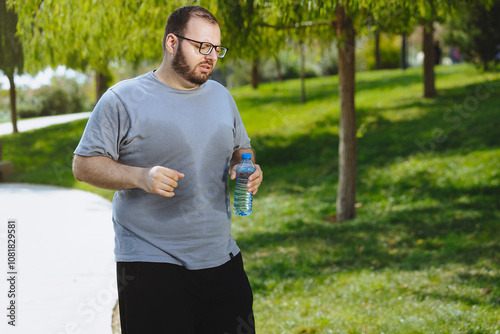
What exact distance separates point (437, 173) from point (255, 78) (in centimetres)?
1529

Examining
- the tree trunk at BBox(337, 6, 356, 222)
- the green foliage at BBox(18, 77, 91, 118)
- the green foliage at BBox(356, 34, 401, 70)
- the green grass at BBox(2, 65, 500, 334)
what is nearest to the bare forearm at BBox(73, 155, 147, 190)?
the green grass at BBox(2, 65, 500, 334)

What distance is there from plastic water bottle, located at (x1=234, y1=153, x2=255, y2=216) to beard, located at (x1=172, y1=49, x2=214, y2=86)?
498 millimetres

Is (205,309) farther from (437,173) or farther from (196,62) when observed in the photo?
(437,173)

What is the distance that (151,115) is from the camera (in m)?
2.52

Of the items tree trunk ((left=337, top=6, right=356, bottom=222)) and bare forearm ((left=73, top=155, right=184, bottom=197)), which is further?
tree trunk ((left=337, top=6, right=356, bottom=222))

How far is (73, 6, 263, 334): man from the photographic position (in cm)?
248

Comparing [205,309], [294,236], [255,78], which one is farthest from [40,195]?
[255,78]

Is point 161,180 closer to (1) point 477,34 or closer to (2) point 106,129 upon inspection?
(2) point 106,129

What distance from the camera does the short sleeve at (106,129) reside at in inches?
95.7

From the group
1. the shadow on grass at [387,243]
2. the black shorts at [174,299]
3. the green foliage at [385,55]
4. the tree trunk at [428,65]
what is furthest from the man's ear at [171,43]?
the green foliage at [385,55]

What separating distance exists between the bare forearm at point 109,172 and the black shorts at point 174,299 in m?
0.39

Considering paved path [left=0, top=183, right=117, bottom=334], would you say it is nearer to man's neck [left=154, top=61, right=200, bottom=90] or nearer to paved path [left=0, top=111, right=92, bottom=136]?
man's neck [left=154, top=61, right=200, bottom=90]

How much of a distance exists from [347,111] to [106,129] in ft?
20.4

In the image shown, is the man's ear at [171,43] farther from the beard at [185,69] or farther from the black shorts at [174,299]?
the black shorts at [174,299]
